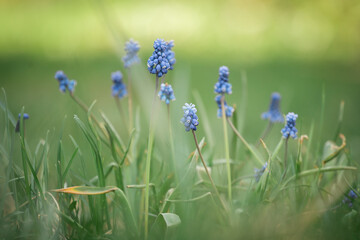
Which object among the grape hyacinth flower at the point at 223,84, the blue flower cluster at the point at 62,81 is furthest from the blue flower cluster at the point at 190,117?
the blue flower cluster at the point at 62,81

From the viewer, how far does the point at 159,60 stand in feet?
4.45

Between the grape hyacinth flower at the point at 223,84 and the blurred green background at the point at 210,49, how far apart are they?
1.73 m

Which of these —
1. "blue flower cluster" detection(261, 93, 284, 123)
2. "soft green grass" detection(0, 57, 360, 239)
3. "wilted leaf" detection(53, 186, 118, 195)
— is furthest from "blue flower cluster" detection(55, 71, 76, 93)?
"blue flower cluster" detection(261, 93, 284, 123)

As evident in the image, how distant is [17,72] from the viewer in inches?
190

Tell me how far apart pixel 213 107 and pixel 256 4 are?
10.5 feet

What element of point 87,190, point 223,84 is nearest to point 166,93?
point 223,84

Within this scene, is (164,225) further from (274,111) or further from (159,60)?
(274,111)

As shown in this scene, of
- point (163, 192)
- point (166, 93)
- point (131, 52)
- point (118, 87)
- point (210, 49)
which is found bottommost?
point (163, 192)

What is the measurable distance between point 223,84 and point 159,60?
291 millimetres

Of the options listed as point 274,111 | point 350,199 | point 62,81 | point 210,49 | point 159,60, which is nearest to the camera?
point 159,60

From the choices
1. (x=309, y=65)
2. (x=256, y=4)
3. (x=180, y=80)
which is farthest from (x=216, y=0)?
(x=180, y=80)

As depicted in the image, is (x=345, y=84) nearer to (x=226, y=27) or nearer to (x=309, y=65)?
(x=309, y=65)

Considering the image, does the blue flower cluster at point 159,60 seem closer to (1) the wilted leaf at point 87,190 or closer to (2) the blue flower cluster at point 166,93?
(2) the blue flower cluster at point 166,93

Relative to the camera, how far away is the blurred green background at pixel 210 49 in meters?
4.06
